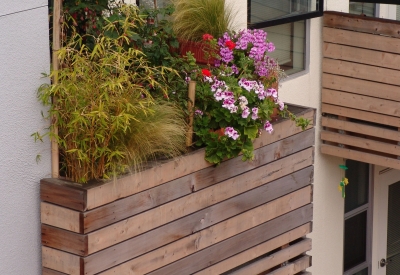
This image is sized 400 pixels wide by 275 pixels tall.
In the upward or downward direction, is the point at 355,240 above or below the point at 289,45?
below

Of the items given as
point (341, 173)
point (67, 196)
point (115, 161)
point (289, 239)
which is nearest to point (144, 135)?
point (115, 161)

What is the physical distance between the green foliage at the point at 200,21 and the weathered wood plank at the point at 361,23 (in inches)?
89.4

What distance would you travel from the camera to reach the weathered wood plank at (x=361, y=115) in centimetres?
825

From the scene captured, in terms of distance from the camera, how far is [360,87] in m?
8.33

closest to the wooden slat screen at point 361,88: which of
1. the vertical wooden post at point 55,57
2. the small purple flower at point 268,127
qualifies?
the small purple flower at point 268,127

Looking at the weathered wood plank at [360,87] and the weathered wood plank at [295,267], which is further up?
the weathered wood plank at [360,87]

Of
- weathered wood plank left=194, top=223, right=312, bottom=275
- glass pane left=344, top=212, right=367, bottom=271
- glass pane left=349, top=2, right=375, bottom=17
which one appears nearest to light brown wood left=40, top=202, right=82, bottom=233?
weathered wood plank left=194, top=223, right=312, bottom=275

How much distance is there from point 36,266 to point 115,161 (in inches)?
30.0

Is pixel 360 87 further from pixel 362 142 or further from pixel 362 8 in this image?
pixel 362 8

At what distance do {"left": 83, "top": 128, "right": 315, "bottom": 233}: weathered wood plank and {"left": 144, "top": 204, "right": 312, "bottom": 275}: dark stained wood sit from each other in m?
0.37

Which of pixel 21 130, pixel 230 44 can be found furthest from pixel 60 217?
pixel 230 44

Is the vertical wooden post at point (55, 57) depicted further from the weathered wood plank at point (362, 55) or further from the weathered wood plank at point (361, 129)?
the weathered wood plank at point (361, 129)

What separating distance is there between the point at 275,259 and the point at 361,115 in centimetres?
265

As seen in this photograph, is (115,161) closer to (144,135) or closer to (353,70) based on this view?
(144,135)
